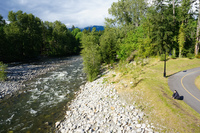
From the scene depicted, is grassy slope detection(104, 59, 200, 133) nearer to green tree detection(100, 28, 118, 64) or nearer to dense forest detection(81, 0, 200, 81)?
dense forest detection(81, 0, 200, 81)

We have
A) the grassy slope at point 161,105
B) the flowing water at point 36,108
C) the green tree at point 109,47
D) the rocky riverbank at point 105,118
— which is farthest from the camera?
the green tree at point 109,47

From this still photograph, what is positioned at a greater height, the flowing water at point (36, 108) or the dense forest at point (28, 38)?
the dense forest at point (28, 38)

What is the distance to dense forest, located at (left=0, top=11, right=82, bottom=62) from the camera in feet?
149

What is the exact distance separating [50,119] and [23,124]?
286 cm

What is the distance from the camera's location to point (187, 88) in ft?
54.1

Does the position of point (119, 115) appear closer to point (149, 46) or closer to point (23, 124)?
point (23, 124)

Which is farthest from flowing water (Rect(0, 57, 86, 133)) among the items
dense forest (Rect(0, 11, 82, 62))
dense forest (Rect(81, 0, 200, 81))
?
dense forest (Rect(0, 11, 82, 62))

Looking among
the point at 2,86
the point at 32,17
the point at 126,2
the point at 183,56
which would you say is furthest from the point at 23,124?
the point at 32,17

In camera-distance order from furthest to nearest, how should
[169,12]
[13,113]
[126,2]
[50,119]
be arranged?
[126,2] < [169,12] < [13,113] < [50,119]

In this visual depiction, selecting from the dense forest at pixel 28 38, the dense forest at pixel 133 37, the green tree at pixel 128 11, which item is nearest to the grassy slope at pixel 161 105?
the dense forest at pixel 133 37

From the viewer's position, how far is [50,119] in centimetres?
1356

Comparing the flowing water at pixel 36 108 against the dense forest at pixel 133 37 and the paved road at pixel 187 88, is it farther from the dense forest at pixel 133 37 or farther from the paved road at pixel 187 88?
the paved road at pixel 187 88

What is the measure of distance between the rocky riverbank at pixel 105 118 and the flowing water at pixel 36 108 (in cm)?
180

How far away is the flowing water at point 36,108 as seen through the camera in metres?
12.4
